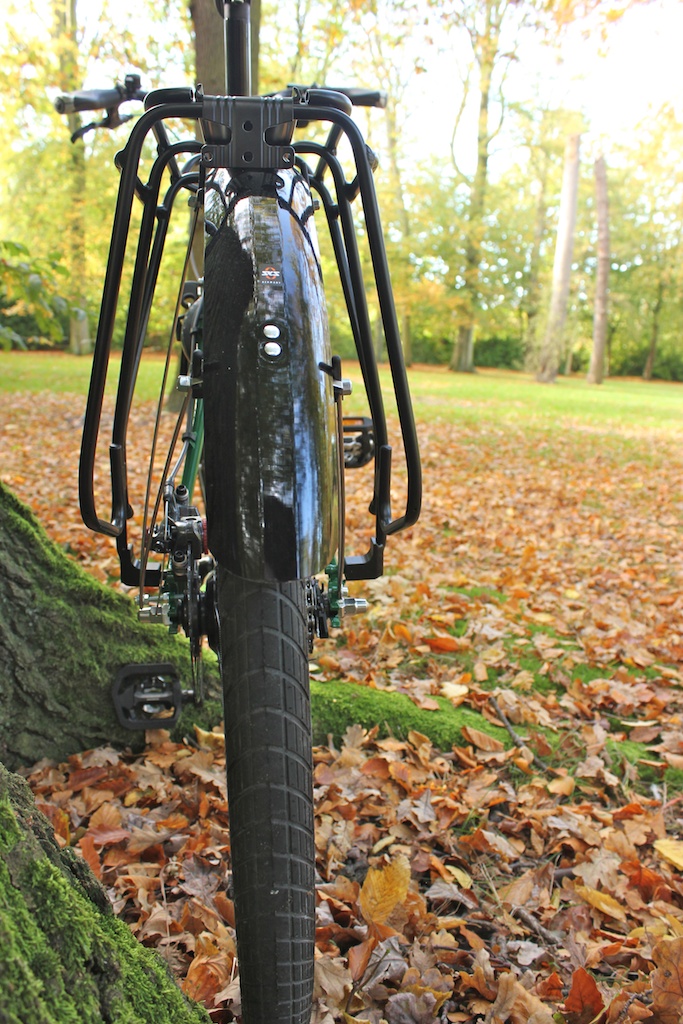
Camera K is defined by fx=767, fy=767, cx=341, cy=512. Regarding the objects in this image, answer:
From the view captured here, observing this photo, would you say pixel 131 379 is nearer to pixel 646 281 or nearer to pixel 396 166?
pixel 396 166

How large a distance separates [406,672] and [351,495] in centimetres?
364

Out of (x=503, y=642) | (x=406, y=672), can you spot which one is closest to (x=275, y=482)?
(x=406, y=672)

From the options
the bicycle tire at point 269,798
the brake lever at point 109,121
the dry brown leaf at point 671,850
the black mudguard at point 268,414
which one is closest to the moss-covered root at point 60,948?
the bicycle tire at point 269,798

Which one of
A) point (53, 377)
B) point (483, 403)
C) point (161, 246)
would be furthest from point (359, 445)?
point (483, 403)

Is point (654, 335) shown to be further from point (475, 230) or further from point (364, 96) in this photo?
point (364, 96)

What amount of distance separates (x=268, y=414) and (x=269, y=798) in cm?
64

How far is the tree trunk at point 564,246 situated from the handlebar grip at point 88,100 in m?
25.3

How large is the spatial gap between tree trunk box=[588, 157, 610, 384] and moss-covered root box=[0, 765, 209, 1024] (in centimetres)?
2939

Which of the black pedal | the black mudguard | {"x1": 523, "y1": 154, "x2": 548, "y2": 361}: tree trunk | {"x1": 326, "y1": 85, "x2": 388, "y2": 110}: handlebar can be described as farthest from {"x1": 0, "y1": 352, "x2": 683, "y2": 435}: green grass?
{"x1": 523, "y1": 154, "x2": 548, "y2": 361}: tree trunk

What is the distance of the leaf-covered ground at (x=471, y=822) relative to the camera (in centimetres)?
164

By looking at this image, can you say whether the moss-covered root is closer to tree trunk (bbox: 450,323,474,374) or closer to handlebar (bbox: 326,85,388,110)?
handlebar (bbox: 326,85,388,110)

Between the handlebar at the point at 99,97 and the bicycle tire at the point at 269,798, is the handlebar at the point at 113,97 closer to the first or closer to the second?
the handlebar at the point at 99,97

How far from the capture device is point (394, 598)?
3.96 m

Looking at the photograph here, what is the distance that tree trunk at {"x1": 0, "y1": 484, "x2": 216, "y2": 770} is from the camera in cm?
215
